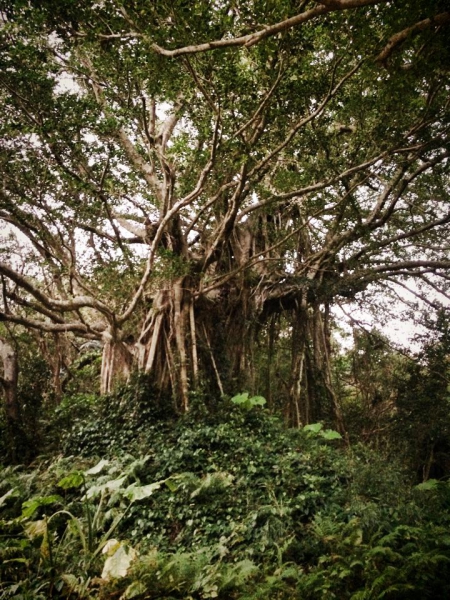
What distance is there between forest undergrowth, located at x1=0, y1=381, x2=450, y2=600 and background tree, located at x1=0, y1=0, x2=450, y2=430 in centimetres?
121

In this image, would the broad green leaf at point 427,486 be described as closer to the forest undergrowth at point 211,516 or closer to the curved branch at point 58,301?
the forest undergrowth at point 211,516

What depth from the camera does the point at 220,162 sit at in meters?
5.92

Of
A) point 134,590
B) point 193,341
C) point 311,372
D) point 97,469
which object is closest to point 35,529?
point 97,469

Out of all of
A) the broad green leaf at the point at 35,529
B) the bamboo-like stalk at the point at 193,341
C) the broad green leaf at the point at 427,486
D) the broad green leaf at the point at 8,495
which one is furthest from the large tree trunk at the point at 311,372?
the broad green leaf at the point at 35,529

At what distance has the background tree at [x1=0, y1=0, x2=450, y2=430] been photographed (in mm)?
4094

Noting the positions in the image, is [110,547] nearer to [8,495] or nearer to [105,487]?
[105,487]

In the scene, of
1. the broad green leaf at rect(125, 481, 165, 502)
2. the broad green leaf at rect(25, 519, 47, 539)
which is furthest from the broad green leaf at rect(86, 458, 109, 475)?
the broad green leaf at rect(25, 519, 47, 539)

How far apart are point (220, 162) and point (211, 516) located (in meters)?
4.84

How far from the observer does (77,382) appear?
9.85 meters

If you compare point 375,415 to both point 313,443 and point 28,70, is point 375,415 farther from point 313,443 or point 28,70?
point 28,70

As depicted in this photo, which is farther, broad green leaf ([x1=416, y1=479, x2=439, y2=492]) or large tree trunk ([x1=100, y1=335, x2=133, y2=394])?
large tree trunk ([x1=100, y1=335, x2=133, y2=394])

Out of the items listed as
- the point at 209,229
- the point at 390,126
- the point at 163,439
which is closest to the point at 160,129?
the point at 209,229

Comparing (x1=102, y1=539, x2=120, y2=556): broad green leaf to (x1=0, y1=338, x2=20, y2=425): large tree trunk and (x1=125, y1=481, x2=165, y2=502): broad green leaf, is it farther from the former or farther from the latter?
(x1=0, y1=338, x2=20, y2=425): large tree trunk

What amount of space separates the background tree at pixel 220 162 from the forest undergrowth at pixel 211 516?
1.21m
